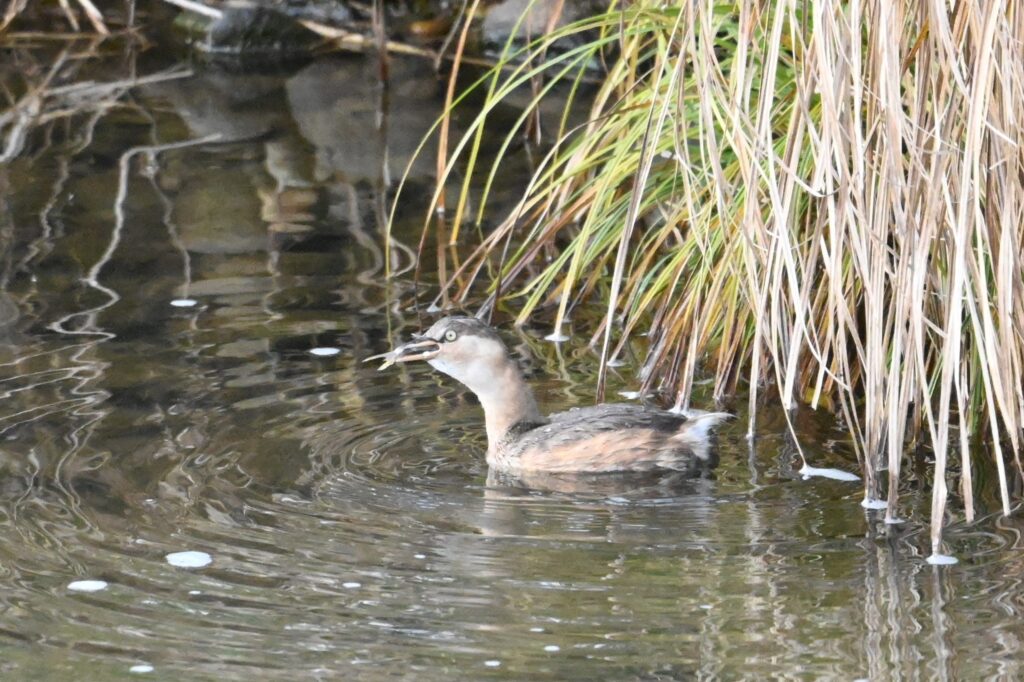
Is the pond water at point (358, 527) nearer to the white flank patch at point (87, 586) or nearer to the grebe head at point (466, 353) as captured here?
the white flank patch at point (87, 586)

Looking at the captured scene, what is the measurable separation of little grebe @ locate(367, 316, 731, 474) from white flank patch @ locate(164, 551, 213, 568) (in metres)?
1.15

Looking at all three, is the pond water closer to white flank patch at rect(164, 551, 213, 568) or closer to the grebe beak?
white flank patch at rect(164, 551, 213, 568)

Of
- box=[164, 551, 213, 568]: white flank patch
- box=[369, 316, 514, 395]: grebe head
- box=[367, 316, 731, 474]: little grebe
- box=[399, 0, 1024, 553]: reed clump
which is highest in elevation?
box=[399, 0, 1024, 553]: reed clump

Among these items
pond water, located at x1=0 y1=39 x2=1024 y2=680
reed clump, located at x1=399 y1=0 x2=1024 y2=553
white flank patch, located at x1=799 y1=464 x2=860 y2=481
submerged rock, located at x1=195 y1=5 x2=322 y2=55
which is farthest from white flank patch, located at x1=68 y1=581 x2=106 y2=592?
submerged rock, located at x1=195 y1=5 x2=322 y2=55

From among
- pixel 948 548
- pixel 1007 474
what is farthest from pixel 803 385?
pixel 948 548

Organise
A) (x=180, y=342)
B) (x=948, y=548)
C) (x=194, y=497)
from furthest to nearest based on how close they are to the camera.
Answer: (x=180, y=342) → (x=194, y=497) → (x=948, y=548)

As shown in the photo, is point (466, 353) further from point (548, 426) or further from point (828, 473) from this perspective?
point (828, 473)

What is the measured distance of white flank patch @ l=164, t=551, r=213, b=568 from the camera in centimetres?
423

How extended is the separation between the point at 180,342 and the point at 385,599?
246cm

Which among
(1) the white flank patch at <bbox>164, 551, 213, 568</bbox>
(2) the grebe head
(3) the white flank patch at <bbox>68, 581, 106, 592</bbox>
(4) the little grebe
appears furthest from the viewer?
(2) the grebe head

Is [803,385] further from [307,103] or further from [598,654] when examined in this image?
[307,103]

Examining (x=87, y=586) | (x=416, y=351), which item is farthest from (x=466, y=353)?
(x=87, y=586)

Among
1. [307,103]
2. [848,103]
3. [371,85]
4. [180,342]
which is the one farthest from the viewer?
[371,85]

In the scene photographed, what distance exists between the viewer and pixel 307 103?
37.1 feet
